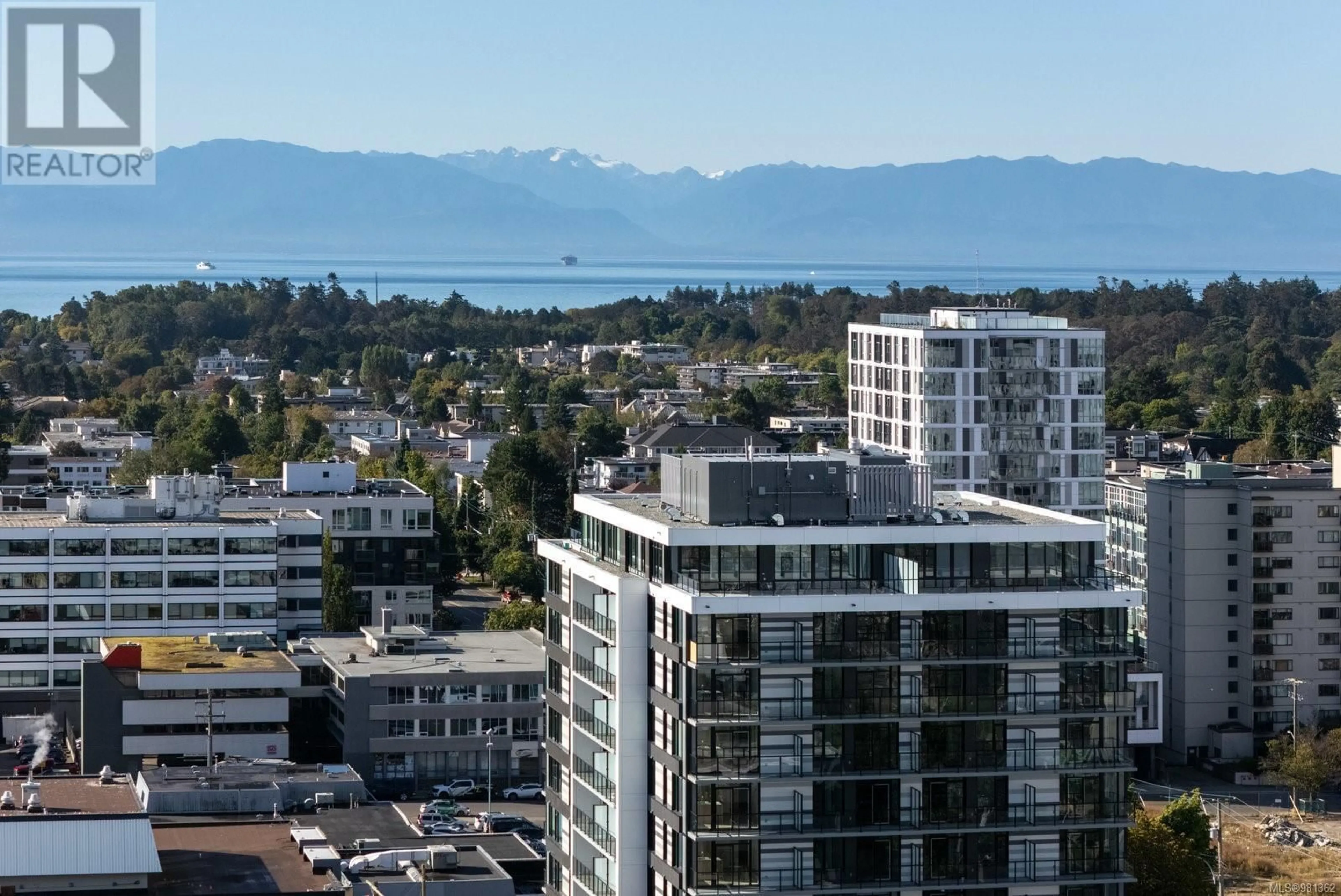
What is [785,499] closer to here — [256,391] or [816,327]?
[256,391]

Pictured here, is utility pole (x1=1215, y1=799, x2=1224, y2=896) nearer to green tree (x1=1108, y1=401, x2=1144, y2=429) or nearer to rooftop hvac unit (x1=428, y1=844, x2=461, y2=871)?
rooftop hvac unit (x1=428, y1=844, x2=461, y2=871)

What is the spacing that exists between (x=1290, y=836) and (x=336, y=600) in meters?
23.1

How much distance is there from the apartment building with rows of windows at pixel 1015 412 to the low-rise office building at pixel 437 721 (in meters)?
13.8

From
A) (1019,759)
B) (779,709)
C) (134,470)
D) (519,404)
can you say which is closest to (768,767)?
(779,709)

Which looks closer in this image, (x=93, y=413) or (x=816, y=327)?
(x=93, y=413)

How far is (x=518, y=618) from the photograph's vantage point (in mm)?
56156

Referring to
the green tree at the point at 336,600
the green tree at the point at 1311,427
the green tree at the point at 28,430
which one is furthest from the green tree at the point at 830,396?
the green tree at the point at 336,600

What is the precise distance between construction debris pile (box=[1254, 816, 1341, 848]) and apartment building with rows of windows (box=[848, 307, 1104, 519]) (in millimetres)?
12785

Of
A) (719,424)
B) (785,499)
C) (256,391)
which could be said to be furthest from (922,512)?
(256,391)

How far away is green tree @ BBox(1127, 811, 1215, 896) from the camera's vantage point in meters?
32.4

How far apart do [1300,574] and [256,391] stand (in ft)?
295

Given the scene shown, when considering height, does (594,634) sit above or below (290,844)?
above

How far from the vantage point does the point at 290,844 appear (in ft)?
107

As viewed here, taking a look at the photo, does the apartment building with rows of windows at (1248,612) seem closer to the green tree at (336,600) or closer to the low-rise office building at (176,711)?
the low-rise office building at (176,711)
